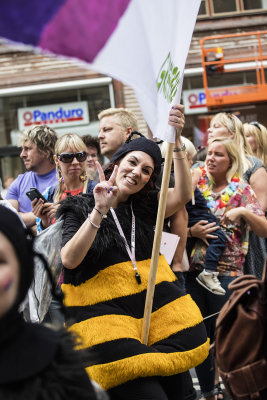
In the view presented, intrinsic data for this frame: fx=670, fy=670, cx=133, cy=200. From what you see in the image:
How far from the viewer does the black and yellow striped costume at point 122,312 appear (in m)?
3.14

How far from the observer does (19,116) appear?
52.2 ft

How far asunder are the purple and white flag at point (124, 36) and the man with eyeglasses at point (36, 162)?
2.00 m

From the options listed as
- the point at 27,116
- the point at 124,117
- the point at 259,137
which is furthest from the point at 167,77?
the point at 27,116

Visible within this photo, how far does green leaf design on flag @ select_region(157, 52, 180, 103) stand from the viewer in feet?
10.7

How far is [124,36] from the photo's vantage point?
293 cm

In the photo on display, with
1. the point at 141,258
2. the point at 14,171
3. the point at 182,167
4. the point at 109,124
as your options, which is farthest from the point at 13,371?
the point at 14,171

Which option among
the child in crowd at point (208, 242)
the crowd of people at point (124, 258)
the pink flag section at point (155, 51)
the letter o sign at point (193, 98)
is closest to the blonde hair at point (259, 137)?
the crowd of people at point (124, 258)

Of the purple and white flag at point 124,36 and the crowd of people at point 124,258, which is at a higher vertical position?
the purple and white flag at point 124,36

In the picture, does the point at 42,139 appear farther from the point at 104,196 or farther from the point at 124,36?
the point at 124,36

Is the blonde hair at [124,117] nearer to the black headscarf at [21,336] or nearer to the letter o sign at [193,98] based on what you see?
the black headscarf at [21,336]

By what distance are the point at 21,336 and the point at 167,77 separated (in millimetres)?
1808

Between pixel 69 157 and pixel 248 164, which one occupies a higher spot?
pixel 69 157

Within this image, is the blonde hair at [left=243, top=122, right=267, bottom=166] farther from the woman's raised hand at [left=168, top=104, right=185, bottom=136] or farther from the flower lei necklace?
the woman's raised hand at [left=168, top=104, right=185, bottom=136]

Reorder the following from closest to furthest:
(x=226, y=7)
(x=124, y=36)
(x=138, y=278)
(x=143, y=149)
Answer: (x=124, y=36) < (x=138, y=278) < (x=143, y=149) < (x=226, y=7)
